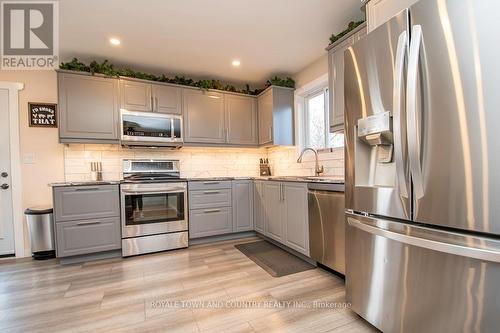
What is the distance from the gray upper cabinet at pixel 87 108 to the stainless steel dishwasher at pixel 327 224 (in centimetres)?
254

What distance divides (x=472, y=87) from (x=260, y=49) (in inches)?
93.7

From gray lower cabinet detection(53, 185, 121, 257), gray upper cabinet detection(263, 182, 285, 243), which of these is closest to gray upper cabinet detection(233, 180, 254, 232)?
gray upper cabinet detection(263, 182, 285, 243)

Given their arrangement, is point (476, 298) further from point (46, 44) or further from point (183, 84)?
point (46, 44)

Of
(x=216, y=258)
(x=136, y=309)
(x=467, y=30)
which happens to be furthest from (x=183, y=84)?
(x=467, y=30)

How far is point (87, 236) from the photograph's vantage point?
2.68 meters

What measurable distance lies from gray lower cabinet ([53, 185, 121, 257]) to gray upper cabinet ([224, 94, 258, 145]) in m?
1.78

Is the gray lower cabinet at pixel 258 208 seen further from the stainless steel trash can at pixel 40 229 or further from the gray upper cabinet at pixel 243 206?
the stainless steel trash can at pixel 40 229

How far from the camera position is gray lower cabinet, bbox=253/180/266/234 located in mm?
3316

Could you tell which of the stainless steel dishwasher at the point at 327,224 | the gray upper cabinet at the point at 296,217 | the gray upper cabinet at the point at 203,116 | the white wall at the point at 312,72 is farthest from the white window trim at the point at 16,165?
the white wall at the point at 312,72

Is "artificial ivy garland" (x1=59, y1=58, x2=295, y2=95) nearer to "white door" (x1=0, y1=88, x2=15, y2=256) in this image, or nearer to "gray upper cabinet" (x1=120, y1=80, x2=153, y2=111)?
"gray upper cabinet" (x1=120, y1=80, x2=153, y2=111)

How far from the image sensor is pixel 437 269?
1.07 m

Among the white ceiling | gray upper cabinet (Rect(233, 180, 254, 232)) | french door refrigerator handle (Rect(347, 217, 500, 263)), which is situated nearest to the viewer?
french door refrigerator handle (Rect(347, 217, 500, 263))

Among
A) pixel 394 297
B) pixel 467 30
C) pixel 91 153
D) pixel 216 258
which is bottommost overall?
pixel 216 258

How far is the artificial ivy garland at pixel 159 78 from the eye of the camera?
291 centimetres
